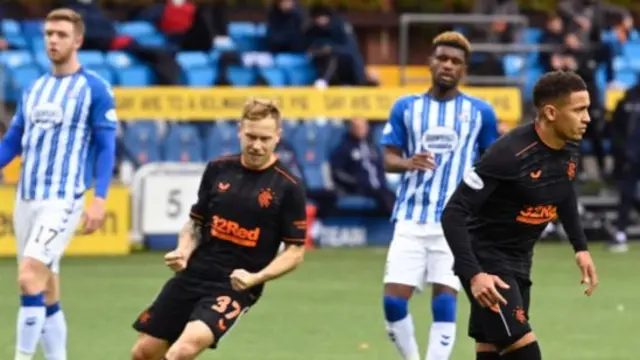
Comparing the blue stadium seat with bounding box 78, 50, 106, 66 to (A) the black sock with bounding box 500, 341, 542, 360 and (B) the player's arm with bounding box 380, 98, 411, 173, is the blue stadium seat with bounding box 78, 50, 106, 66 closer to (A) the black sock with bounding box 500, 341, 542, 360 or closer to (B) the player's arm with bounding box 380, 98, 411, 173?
(B) the player's arm with bounding box 380, 98, 411, 173

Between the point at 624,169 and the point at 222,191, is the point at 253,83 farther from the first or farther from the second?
the point at 222,191

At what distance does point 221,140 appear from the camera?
750 inches

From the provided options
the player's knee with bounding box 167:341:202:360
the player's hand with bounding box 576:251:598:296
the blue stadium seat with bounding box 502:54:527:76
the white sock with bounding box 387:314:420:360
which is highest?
the blue stadium seat with bounding box 502:54:527:76

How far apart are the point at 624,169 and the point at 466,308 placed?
6643 mm

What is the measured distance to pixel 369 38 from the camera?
77.2 feet

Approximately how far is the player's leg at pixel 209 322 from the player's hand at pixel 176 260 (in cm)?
21

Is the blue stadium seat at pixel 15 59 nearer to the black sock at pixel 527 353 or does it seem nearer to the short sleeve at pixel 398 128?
the short sleeve at pixel 398 128

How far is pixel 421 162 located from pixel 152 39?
1184 cm

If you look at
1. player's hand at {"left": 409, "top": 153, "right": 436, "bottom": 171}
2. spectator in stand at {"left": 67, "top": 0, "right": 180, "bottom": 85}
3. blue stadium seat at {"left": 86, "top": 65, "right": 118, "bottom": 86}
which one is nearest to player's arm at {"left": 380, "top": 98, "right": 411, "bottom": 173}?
player's hand at {"left": 409, "top": 153, "right": 436, "bottom": 171}

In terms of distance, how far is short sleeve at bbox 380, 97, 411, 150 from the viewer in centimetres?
972

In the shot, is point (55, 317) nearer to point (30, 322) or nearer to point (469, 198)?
point (30, 322)

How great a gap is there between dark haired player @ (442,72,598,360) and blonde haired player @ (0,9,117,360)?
252 cm

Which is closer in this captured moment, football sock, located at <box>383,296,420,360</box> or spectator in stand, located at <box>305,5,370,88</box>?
football sock, located at <box>383,296,420,360</box>

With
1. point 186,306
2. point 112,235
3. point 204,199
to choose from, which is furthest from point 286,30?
point 186,306
